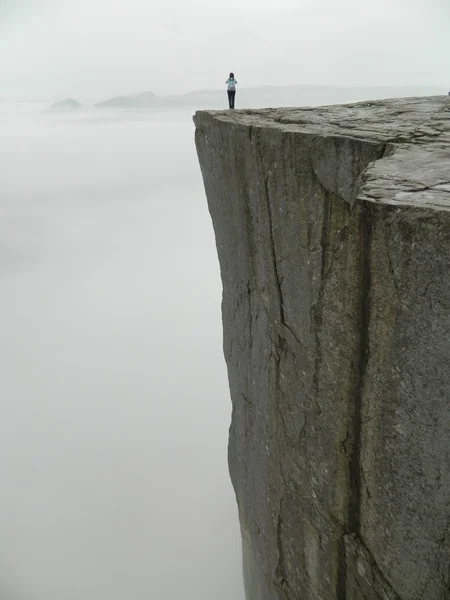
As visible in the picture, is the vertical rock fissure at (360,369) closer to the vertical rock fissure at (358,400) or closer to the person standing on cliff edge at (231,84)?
the vertical rock fissure at (358,400)

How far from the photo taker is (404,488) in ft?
6.57

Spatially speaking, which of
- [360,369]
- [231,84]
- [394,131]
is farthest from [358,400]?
[231,84]

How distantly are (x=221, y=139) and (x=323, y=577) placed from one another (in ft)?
9.16

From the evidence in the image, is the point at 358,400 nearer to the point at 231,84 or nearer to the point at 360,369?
the point at 360,369

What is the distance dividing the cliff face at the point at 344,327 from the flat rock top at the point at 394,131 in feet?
0.04

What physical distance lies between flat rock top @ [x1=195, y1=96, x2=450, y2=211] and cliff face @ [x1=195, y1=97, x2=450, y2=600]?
1cm

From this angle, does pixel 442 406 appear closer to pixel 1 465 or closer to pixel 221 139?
pixel 221 139

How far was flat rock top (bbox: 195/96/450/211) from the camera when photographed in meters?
1.62

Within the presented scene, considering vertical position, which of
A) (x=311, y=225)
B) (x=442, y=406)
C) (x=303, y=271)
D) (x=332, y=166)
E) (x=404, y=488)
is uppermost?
(x=332, y=166)

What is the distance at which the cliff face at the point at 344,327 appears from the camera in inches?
66.3

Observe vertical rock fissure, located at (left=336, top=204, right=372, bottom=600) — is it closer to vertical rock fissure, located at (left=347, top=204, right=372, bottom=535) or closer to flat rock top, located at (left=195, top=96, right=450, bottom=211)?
vertical rock fissure, located at (left=347, top=204, right=372, bottom=535)

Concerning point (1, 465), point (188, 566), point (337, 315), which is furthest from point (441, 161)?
point (1, 465)

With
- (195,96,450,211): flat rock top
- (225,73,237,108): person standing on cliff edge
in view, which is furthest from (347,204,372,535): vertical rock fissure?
(225,73,237,108): person standing on cliff edge

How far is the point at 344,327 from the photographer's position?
2104 mm
